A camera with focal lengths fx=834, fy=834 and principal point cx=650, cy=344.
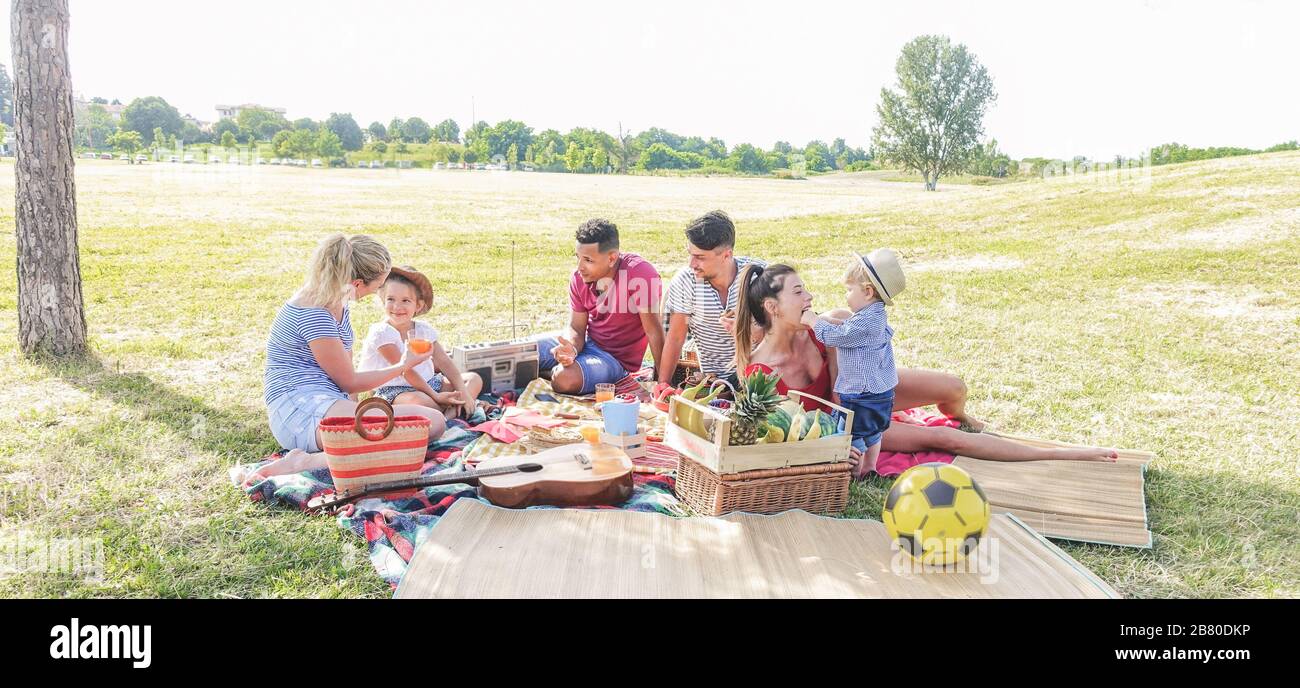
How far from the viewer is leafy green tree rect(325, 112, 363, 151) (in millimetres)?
67500

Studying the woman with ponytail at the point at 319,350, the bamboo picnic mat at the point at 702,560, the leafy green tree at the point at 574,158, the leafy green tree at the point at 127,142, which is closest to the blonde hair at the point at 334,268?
the woman with ponytail at the point at 319,350

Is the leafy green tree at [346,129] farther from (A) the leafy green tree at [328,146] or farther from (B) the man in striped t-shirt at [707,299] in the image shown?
(B) the man in striped t-shirt at [707,299]

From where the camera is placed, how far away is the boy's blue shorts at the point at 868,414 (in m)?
4.70

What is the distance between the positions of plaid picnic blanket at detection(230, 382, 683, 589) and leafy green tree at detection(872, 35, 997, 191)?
192ft

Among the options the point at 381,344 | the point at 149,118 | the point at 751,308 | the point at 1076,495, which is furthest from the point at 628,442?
the point at 149,118

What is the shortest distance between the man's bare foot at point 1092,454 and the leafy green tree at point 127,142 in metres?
65.4

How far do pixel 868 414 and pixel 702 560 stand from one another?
1.57m

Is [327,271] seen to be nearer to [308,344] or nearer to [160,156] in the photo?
[308,344]

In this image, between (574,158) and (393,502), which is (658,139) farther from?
(393,502)

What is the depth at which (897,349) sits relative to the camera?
28.0 feet

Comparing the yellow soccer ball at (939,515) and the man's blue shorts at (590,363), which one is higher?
the man's blue shorts at (590,363)

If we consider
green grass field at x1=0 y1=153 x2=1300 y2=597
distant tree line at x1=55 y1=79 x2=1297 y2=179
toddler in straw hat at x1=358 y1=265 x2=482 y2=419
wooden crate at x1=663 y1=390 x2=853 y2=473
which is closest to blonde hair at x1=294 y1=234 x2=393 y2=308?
toddler in straw hat at x1=358 y1=265 x2=482 y2=419
